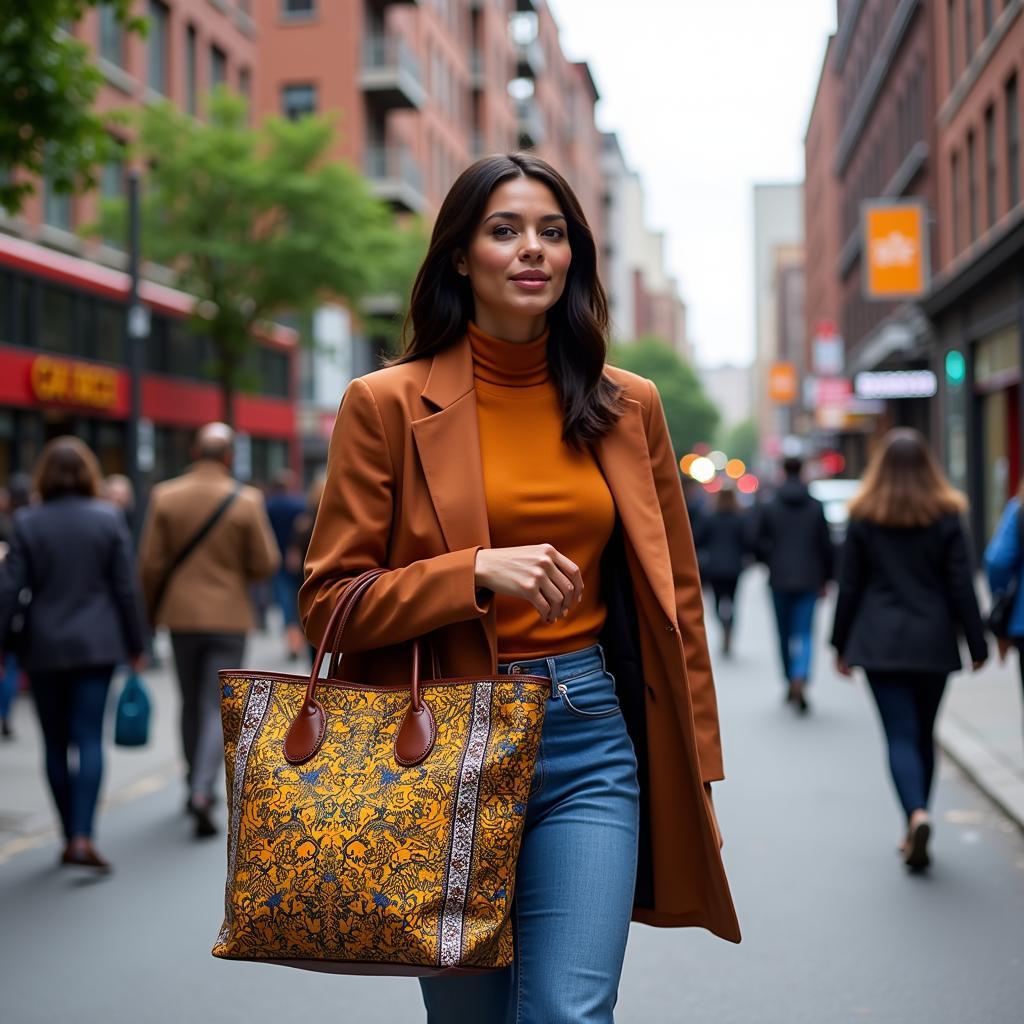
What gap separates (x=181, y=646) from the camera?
7.54 m

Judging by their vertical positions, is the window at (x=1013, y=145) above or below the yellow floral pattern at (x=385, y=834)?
above

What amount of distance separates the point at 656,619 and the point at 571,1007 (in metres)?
0.70

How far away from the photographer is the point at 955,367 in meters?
26.9

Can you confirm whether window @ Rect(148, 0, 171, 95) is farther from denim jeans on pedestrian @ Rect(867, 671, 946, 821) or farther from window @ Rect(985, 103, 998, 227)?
denim jeans on pedestrian @ Rect(867, 671, 946, 821)

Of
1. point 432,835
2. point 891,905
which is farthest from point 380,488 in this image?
point 891,905

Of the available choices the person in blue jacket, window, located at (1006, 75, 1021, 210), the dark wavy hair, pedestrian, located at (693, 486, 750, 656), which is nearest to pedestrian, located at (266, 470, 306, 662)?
pedestrian, located at (693, 486, 750, 656)

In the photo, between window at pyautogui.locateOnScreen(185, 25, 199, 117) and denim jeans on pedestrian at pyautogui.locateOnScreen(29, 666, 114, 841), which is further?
window at pyautogui.locateOnScreen(185, 25, 199, 117)

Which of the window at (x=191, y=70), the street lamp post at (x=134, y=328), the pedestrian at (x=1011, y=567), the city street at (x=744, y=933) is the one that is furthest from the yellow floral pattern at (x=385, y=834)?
the window at (x=191, y=70)

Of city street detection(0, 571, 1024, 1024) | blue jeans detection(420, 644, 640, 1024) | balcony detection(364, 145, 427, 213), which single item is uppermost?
balcony detection(364, 145, 427, 213)

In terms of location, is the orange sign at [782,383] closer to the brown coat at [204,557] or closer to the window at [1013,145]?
the window at [1013,145]

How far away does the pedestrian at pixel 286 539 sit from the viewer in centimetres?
1527

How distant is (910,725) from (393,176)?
40337 mm

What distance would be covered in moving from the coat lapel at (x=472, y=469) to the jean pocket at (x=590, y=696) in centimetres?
17

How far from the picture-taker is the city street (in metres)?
4.63
